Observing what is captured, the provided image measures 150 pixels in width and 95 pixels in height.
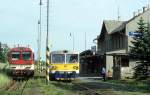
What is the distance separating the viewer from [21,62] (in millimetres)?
47156

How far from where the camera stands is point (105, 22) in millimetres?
73500

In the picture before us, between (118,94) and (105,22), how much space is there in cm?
4786

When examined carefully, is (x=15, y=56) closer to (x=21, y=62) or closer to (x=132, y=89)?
(x=21, y=62)

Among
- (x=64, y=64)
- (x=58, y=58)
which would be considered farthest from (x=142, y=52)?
(x=58, y=58)

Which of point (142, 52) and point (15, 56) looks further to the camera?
point (15, 56)

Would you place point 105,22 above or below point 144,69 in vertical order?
above

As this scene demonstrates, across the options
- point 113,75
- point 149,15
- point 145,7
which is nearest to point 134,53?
point 113,75

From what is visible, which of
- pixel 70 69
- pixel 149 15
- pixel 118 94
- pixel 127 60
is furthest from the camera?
pixel 149 15

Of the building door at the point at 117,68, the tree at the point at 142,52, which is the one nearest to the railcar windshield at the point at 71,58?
the tree at the point at 142,52

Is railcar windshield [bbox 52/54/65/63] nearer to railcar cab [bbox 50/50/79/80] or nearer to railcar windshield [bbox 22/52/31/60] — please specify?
railcar cab [bbox 50/50/79/80]

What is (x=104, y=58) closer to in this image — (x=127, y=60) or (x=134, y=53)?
(x=127, y=60)

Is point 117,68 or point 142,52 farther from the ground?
point 142,52

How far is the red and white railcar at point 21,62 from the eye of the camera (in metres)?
46.8

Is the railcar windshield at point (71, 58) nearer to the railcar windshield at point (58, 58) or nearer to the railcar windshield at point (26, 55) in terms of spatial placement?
the railcar windshield at point (58, 58)
